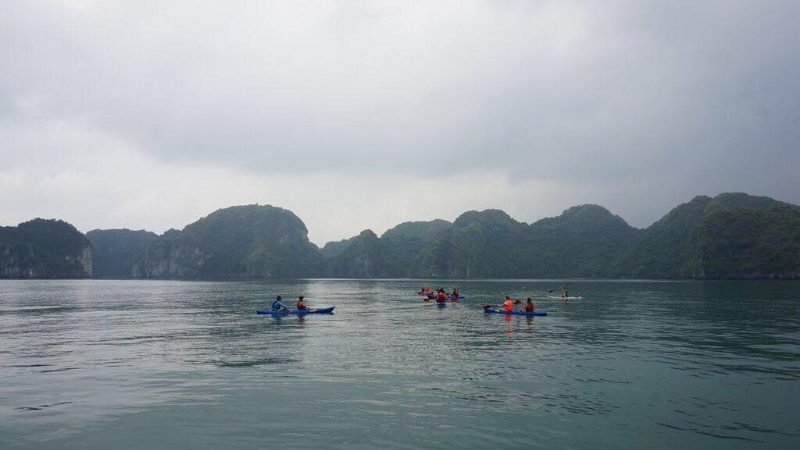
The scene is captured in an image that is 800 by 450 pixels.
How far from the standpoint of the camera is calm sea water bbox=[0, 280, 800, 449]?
16203mm

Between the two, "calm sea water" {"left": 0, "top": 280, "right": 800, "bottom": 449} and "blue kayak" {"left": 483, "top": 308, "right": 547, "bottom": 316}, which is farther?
"blue kayak" {"left": 483, "top": 308, "right": 547, "bottom": 316}

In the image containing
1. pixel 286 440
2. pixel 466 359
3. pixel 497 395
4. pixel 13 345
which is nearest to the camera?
pixel 286 440

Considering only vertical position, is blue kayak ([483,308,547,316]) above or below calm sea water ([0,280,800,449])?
above

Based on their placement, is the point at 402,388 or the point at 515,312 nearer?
the point at 402,388

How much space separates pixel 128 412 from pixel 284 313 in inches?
1445

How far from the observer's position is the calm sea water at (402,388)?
53.2ft

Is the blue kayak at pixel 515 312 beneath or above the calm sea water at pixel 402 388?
above

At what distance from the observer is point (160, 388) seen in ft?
74.0

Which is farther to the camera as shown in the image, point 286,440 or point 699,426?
point 699,426

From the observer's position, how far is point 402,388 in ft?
72.5

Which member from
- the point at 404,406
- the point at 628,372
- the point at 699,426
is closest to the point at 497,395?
the point at 404,406

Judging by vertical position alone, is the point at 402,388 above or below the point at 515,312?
below

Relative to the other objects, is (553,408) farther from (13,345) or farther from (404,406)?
(13,345)

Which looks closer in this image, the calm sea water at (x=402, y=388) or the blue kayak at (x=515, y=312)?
the calm sea water at (x=402, y=388)
